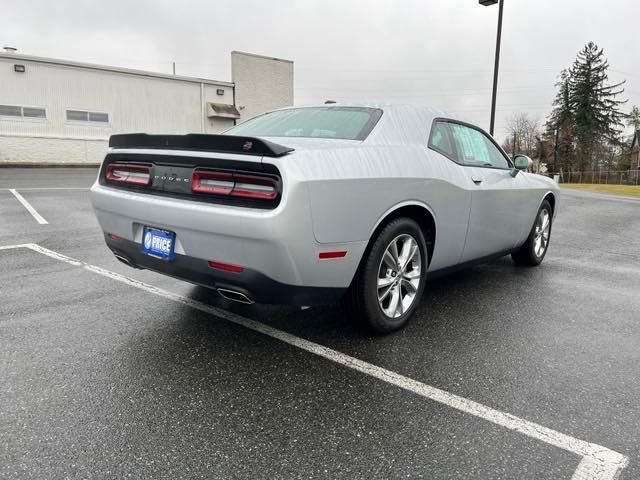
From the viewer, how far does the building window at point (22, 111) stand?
2125cm

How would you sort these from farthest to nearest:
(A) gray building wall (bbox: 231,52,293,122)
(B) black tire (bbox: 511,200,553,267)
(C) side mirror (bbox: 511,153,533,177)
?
(A) gray building wall (bbox: 231,52,293,122)
(B) black tire (bbox: 511,200,553,267)
(C) side mirror (bbox: 511,153,533,177)

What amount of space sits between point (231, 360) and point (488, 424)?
1408 mm

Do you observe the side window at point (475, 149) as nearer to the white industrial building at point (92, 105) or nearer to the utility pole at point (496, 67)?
the utility pole at point (496, 67)

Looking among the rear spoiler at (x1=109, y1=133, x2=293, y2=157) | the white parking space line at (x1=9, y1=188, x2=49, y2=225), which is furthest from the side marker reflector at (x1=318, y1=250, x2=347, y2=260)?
the white parking space line at (x1=9, y1=188, x2=49, y2=225)

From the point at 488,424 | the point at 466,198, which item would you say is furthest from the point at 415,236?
the point at 488,424

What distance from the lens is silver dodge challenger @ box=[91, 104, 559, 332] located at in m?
2.55

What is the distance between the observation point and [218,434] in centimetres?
211

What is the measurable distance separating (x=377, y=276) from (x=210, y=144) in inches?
48.9

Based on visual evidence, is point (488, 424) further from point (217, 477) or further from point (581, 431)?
point (217, 477)

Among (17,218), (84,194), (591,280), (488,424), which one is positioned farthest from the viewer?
(84,194)

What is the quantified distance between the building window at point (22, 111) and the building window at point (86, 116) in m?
1.13

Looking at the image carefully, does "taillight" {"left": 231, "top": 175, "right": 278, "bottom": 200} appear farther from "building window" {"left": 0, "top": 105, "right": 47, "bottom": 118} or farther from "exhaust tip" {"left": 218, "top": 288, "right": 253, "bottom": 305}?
"building window" {"left": 0, "top": 105, "right": 47, "bottom": 118}

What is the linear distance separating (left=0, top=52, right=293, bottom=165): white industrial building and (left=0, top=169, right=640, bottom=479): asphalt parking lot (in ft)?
67.9

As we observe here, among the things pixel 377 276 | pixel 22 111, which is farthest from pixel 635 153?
pixel 377 276
